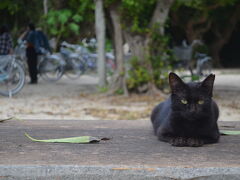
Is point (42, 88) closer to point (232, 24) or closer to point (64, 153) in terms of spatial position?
point (64, 153)

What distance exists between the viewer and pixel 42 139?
3117 millimetres

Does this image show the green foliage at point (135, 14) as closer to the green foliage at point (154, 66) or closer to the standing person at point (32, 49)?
the green foliage at point (154, 66)

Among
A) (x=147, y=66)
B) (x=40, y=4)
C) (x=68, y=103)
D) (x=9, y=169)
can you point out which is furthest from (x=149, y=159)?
(x=40, y=4)

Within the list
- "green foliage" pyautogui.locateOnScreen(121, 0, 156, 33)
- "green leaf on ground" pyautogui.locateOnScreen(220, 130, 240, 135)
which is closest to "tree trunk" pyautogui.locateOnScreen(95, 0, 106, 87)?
"green foliage" pyautogui.locateOnScreen(121, 0, 156, 33)

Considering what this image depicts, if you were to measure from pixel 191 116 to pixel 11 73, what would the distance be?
8.61m

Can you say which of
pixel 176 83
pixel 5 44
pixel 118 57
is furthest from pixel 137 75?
pixel 176 83

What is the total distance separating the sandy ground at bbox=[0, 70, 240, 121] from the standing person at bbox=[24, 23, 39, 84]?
2.09m

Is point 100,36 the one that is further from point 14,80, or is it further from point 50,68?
point 50,68

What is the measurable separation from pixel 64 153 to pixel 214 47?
22.6m

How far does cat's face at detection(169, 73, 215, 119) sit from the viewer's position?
297 cm

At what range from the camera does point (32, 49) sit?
14.4 meters

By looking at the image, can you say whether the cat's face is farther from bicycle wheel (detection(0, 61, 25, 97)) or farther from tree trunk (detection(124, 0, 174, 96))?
bicycle wheel (detection(0, 61, 25, 97))

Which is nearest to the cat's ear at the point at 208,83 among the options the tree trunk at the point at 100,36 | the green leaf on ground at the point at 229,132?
the green leaf on ground at the point at 229,132

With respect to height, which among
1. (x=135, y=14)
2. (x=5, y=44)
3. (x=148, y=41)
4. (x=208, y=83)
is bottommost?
(x=208, y=83)
